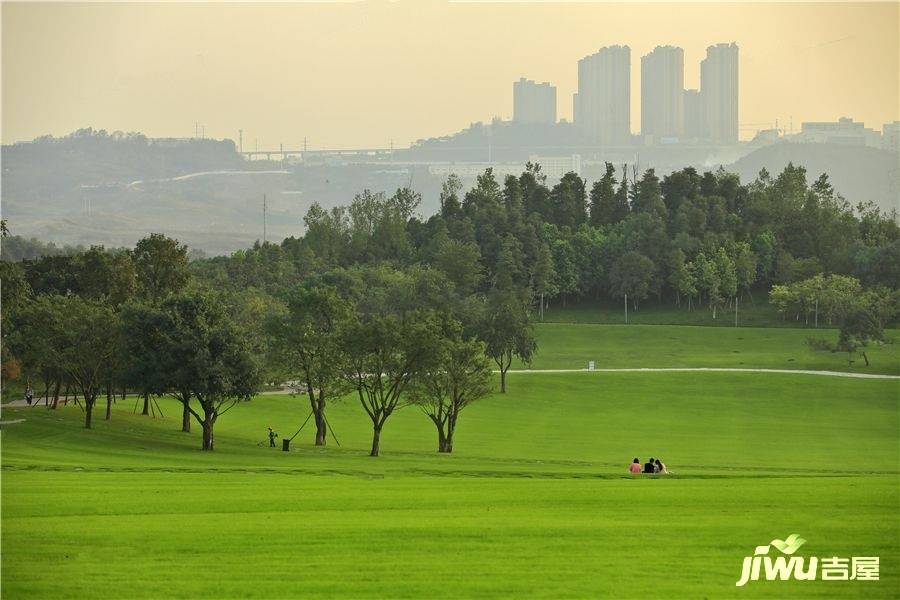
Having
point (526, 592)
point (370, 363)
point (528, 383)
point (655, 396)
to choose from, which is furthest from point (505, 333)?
point (526, 592)

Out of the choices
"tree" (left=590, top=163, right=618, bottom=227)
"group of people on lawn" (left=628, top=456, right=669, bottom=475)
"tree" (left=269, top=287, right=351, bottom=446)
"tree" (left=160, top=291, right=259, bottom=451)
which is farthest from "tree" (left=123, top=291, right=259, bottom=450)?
"tree" (left=590, top=163, right=618, bottom=227)

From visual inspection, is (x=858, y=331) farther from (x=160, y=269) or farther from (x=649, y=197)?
(x=649, y=197)

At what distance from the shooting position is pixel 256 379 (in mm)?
47656

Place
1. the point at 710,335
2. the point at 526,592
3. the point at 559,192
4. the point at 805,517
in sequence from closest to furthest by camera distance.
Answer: the point at 526,592 → the point at 805,517 → the point at 710,335 → the point at 559,192

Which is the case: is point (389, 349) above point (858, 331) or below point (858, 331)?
below

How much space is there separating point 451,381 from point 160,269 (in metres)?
24.2

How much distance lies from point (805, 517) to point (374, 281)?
8137 cm

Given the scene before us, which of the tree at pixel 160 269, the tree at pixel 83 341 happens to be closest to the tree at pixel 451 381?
the tree at pixel 83 341

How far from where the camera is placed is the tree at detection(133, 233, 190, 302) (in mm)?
67688

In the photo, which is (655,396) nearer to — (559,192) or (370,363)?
(370,363)

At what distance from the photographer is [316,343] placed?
51844 millimetres

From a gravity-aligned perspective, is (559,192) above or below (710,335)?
above
